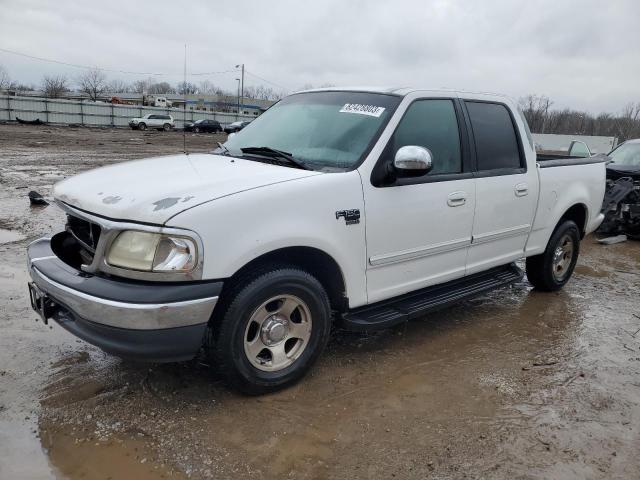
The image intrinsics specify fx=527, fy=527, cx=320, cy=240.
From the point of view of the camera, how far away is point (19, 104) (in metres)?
43.1

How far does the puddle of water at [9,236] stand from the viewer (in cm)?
686

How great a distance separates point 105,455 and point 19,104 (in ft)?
158

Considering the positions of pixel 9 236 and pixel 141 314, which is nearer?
pixel 141 314

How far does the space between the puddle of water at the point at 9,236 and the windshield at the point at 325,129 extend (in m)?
4.07

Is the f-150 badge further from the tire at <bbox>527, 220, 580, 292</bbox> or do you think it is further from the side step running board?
the tire at <bbox>527, 220, 580, 292</bbox>

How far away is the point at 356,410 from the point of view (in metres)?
3.30

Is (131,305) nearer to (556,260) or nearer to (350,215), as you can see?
(350,215)

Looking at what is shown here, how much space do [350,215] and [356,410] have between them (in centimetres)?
124

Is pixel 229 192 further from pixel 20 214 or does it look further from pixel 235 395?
pixel 20 214

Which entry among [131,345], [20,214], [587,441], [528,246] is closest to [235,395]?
[131,345]

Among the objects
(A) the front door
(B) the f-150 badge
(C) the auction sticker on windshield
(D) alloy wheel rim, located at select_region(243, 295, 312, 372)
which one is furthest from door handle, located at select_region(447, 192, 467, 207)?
(D) alloy wheel rim, located at select_region(243, 295, 312, 372)

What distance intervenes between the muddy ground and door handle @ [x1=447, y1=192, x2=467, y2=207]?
119 cm

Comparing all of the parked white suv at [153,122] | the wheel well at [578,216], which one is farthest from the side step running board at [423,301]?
the parked white suv at [153,122]

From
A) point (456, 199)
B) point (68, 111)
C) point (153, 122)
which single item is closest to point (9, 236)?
point (456, 199)
